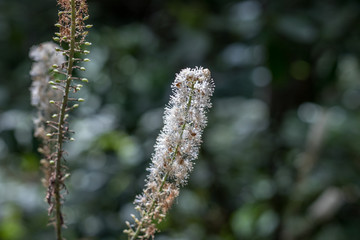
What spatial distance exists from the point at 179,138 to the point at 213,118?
5.57 feet

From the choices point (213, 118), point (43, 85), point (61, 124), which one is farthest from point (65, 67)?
point (213, 118)

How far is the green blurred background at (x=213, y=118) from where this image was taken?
67.0 inches

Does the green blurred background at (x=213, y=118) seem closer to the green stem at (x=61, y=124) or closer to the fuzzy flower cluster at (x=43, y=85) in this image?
the fuzzy flower cluster at (x=43, y=85)

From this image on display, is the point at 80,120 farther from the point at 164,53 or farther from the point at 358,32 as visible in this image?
the point at 358,32

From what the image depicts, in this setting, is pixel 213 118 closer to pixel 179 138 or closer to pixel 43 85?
pixel 43 85

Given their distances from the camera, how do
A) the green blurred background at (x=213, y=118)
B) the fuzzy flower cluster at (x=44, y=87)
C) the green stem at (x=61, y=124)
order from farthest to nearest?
the green blurred background at (x=213, y=118) < the fuzzy flower cluster at (x=44, y=87) < the green stem at (x=61, y=124)

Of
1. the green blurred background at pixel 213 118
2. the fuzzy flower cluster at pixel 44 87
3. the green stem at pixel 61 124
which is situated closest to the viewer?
the green stem at pixel 61 124

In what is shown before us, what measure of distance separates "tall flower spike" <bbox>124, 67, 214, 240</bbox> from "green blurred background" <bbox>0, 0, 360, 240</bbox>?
0.98 metres

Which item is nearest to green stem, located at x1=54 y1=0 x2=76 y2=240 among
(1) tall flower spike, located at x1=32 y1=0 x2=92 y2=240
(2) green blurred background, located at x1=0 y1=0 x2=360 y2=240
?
(1) tall flower spike, located at x1=32 y1=0 x2=92 y2=240

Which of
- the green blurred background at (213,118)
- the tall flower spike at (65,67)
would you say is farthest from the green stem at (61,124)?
the green blurred background at (213,118)

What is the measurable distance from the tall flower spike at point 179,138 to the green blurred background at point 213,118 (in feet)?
3.23

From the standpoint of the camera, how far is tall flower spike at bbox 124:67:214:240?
1.89 ft

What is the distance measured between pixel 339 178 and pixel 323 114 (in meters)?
0.32

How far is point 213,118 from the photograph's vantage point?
7.44ft
